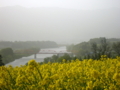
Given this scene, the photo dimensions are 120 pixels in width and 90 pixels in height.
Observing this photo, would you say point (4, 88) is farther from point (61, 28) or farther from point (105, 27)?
point (105, 27)

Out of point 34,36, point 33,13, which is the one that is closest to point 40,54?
point 34,36

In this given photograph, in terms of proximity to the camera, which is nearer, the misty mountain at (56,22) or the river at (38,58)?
the river at (38,58)

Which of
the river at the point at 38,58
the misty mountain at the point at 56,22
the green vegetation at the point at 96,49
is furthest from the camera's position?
the misty mountain at the point at 56,22

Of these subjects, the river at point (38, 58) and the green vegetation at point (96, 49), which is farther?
the green vegetation at point (96, 49)

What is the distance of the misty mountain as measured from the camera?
688cm

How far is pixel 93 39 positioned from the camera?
6656 mm

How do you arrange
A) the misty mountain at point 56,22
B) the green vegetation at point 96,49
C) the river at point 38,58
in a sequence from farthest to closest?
the misty mountain at point 56,22 → the green vegetation at point 96,49 → the river at point 38,58

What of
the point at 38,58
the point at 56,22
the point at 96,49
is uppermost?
the point at 56,22

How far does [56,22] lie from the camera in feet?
23.6

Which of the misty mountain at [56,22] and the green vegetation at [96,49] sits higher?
the misty mountain at [56,22]

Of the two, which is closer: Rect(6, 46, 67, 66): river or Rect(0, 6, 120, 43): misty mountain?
Rect(6, 46, 67, 66): river

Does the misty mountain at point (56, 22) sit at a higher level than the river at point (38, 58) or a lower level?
higher

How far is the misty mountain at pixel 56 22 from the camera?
6.88 metres

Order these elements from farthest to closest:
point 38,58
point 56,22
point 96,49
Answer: point 56,22, point 96,49, point 38,58
